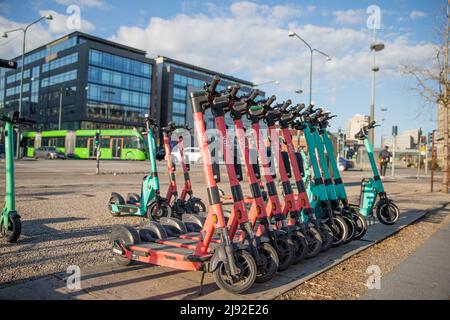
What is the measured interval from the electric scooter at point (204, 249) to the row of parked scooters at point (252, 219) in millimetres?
10

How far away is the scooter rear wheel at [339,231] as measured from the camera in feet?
19.8

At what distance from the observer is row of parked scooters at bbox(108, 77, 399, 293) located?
3.99 meters

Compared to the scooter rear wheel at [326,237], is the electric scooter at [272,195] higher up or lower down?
higher up

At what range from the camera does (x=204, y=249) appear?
13.6ft

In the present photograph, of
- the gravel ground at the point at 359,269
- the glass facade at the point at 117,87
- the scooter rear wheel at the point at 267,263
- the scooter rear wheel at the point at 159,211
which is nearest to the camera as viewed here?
the gravel ground at the point at 359,269

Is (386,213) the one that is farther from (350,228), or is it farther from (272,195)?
(272,195)

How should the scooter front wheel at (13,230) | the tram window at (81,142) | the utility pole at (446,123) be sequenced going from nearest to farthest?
the scooter front wheel at (13,230), the utility pole at (446,123), the tram window at (81,142)

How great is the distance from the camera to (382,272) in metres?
4.86

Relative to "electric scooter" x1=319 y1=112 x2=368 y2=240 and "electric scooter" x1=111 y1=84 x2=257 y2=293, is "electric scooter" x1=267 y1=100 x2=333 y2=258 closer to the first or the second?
"electric scooter" x1=319 y1=112 x2=368 y2=240

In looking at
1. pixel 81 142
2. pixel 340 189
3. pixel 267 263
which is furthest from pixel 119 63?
pixel 267 263

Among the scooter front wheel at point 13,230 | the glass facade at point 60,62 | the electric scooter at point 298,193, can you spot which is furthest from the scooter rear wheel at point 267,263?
the glass facade at point 60,62

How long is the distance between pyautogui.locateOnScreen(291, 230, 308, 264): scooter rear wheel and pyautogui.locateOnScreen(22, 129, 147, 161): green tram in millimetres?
31817

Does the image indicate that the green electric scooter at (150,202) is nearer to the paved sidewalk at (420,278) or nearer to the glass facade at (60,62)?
the paved sidewalk at (420,278)
